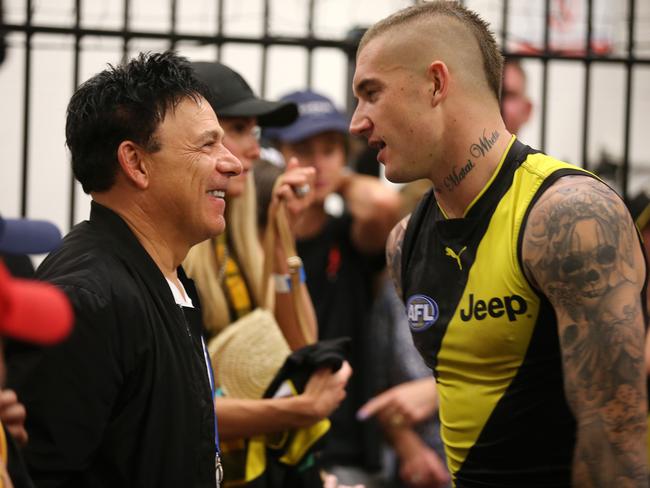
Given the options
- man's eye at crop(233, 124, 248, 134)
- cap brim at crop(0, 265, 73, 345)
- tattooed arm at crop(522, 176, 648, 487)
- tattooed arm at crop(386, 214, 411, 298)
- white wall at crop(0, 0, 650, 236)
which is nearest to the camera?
cap brim at crop(0, 265, 73, 345)

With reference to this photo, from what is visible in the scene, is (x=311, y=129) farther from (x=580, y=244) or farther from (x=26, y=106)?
(x=580, y=244)

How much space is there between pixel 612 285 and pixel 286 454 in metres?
1.44

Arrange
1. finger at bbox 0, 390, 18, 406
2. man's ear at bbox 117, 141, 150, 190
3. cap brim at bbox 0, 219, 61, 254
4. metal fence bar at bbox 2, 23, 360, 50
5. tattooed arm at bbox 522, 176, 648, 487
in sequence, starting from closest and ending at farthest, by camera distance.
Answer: cap brim at bbox 0, 219, 61, 254
finger at bbox 0, 390, 18, 406
tattooed arm at bbox 522, 176, 648, 487
man's ear at bbox 117, 141, 150, 190
metal fence bar at bbox 2, 23, 360, 50

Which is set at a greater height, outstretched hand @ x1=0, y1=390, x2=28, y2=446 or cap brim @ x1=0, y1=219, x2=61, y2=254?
cap brim @ x1=0, y1=219, x2=61, y2=254

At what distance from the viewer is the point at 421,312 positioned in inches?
117

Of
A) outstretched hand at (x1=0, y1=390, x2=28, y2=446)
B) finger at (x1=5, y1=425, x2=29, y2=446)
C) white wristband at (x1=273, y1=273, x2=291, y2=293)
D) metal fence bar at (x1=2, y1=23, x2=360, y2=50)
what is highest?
metal fence bar at (x1=2, y1=23, x2=360, y2=50)

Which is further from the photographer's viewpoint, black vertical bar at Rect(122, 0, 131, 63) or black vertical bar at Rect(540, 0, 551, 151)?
black vertical bar at Rect(540, 0, 551, 151)

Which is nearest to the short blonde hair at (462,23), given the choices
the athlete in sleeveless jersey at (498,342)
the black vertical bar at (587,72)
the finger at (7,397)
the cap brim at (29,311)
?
the athlete in sleeveless jersey at (498,342)

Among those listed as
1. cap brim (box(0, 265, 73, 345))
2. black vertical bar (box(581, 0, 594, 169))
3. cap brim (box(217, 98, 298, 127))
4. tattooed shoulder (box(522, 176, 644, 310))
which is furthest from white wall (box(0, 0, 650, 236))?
cap brim (box(0, 265, 73, 345))

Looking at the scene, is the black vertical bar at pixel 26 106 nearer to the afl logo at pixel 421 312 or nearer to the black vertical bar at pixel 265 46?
the black vertical bar at pixel 265 46

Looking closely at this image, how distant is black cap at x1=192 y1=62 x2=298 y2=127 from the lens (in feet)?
12.0

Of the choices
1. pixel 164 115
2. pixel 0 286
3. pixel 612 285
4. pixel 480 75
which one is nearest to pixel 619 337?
pixel 612 285

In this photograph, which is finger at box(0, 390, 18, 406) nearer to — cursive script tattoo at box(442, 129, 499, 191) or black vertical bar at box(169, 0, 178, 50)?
cursive script tattoo at box(442, 129, 499, 191)

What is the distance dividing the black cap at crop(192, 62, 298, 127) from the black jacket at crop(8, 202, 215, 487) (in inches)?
44.0
